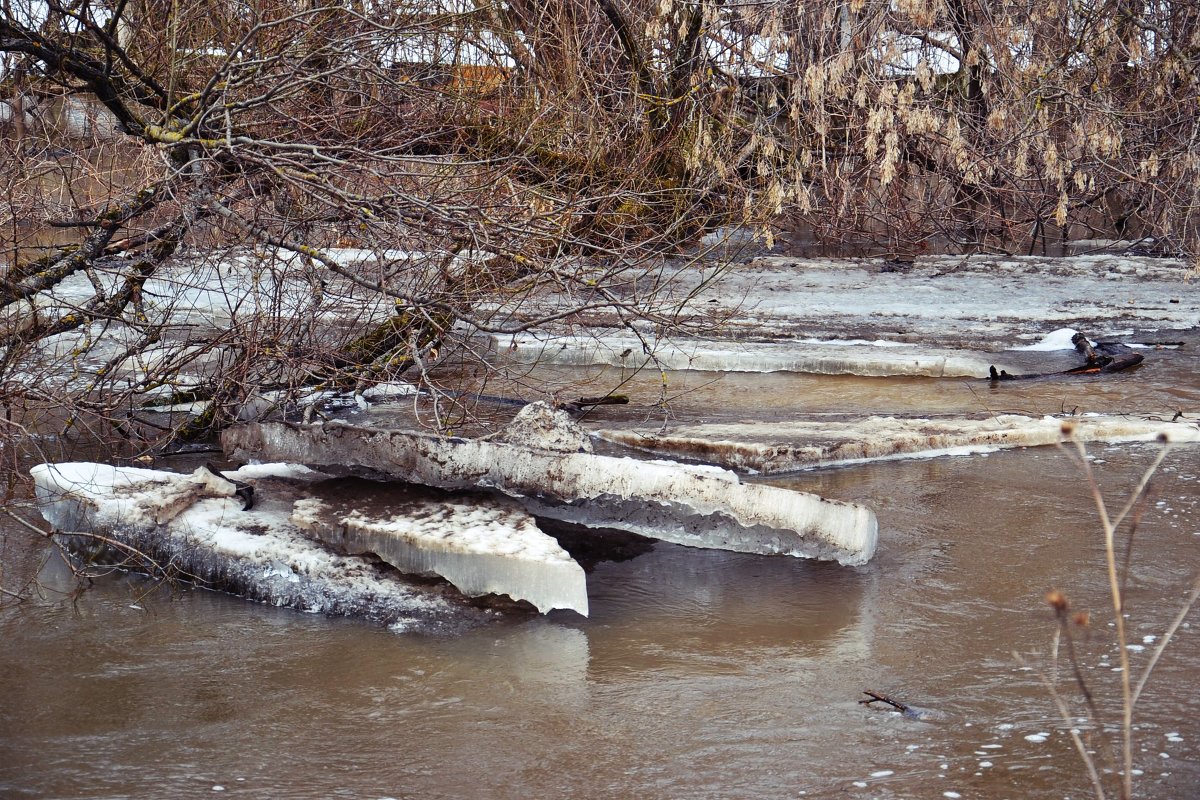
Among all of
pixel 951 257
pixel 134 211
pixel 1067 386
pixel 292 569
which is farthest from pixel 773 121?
pixel 292 569

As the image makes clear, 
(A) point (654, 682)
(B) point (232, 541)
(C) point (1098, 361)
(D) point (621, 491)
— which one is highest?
(C) point (1098, 361)

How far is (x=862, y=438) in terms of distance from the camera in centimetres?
602

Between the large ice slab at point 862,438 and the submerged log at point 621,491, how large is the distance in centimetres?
112

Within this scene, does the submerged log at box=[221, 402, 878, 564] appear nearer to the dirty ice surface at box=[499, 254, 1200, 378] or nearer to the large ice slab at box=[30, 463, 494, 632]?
the large ice slab at box=[30, 463, 494, 632]

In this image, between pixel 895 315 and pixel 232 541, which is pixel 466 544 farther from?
pixel 895 315

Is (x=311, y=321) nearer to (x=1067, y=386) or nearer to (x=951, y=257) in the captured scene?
(x=1067, y=386)

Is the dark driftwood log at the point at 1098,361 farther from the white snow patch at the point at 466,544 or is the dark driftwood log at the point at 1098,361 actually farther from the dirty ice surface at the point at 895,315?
the white snow patch at the point at 466,544

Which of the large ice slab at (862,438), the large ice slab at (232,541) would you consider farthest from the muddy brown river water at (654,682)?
the large ice slab at (862,438)

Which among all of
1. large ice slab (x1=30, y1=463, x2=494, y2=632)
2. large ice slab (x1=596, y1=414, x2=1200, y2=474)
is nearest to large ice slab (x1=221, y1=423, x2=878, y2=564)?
large ice slab (x1=30, y1=463, x2=494, y2=632)

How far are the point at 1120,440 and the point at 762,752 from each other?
12.7 feet

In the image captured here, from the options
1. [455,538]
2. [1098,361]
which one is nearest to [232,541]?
[455,538]

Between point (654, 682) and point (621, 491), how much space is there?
126 centimetres

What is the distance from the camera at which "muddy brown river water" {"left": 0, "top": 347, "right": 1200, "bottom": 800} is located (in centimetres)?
292

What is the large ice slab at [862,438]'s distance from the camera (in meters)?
5.84
